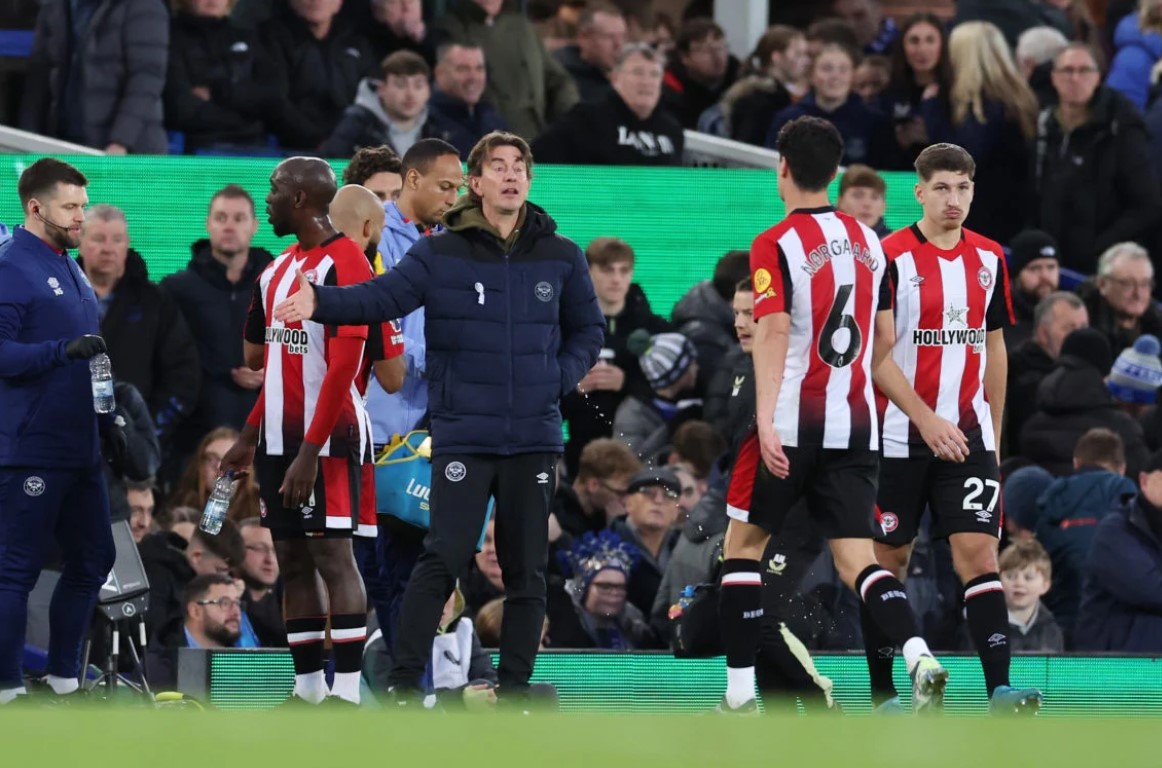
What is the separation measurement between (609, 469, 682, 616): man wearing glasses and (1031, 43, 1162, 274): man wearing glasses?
4.63m

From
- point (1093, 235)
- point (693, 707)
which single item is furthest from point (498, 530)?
point (1093, 235)

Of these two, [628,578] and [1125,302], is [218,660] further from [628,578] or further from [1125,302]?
[1125,302]

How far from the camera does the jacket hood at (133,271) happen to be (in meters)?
14.0

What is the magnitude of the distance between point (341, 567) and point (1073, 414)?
6.09m

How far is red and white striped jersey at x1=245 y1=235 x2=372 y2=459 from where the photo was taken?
9789 millimetres

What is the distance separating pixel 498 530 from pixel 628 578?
11.0ft

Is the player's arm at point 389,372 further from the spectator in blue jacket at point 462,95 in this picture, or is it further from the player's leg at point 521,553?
the spectator in blue jacket at point 462,95

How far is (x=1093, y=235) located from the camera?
16766 mm

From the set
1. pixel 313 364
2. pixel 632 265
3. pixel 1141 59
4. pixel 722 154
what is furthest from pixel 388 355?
pixel 1141 59

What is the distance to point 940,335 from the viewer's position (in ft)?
33.4

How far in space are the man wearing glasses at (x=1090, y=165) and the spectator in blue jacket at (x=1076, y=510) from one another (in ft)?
9.97

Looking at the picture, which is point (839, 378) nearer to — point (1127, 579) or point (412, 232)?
point (412, 232)

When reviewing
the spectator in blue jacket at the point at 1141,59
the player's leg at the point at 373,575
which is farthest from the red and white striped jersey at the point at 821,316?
the spectator in blue jacket at the point at 1141,59

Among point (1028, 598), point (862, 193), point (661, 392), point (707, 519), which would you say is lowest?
point (1028, 598)
